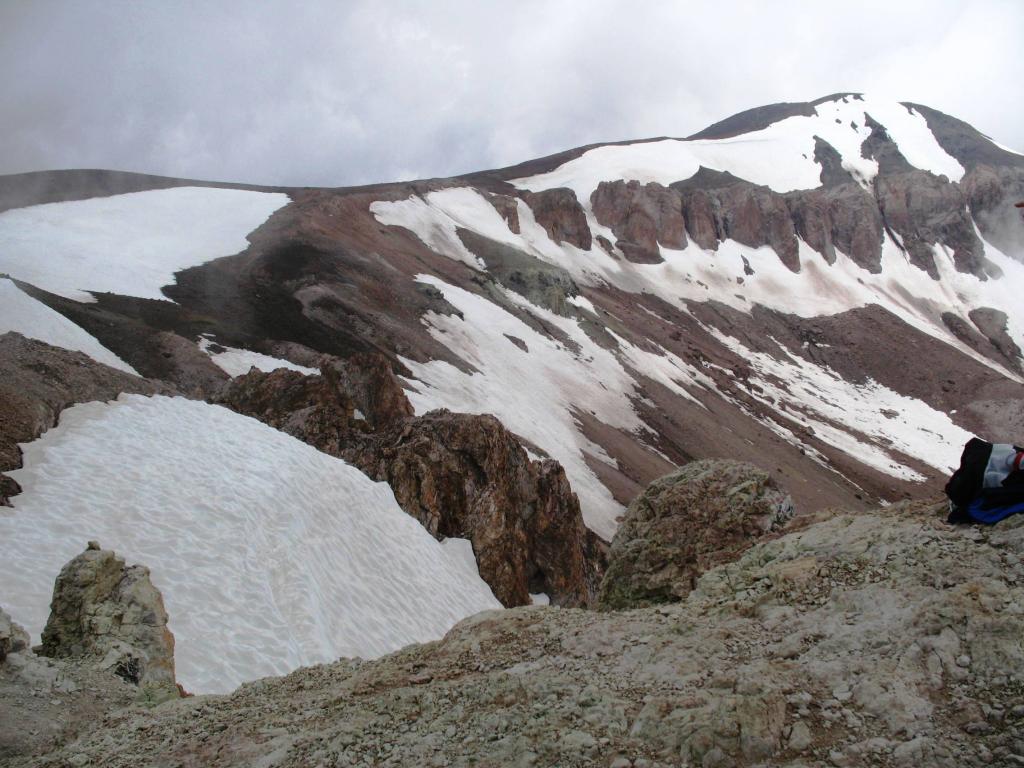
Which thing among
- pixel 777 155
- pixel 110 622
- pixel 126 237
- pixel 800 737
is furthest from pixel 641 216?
pixel 800 737

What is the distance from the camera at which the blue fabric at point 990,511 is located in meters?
6.59

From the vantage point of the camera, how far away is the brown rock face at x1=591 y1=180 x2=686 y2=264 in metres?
102

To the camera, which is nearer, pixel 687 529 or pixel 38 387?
pixel 687 529

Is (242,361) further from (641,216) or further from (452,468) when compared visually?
(641,216)

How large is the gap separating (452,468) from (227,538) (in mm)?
10686

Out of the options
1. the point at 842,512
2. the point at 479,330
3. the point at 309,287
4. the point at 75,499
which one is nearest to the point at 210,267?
the point at 309,287

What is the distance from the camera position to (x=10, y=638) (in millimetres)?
7824

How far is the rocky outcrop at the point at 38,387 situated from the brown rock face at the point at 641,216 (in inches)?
3448

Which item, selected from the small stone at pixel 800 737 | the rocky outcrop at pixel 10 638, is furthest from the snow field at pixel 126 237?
the small stone at pixel 800 737

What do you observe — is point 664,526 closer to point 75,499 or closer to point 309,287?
point 75,499

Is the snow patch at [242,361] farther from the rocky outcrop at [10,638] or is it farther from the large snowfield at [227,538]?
the rocky outcrop at [10,638]

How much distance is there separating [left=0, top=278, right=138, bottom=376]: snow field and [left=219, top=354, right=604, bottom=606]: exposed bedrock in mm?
3641

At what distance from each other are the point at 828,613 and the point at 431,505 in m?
16.1

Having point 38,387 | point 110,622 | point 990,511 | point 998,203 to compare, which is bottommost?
point 990,511
